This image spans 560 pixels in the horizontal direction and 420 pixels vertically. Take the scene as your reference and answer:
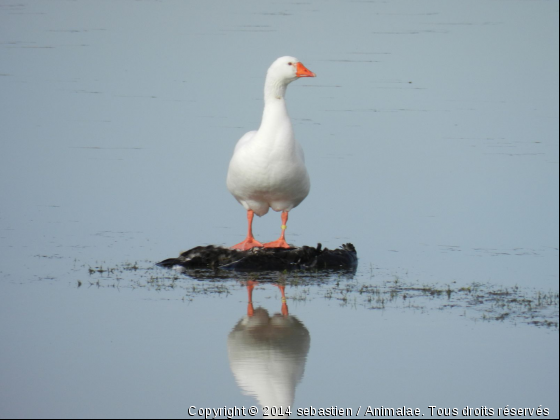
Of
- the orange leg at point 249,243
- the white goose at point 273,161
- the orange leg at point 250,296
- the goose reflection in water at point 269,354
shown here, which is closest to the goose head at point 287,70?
the white goose at point 273,161

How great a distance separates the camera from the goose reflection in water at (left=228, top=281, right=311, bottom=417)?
804 centimetres

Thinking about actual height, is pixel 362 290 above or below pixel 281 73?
below

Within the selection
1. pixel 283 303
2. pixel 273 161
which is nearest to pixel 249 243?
pixel 273 161

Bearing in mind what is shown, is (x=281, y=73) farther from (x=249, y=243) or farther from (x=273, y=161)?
(x=249, y=243)

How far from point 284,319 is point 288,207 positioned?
3.86 metres

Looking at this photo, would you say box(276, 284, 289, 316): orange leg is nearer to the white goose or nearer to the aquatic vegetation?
the aquatic vegetation

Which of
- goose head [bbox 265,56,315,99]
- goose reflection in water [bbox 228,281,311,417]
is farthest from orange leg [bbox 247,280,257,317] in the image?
goose head [bbox 265,56,315,99]

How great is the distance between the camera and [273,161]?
42.1 ft

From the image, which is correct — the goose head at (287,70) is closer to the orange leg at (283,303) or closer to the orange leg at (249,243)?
the orange leg at (249,243)

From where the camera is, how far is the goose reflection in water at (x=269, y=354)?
8039 mm

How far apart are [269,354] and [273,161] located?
4456mm

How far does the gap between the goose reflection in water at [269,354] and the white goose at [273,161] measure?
2931 millimetres

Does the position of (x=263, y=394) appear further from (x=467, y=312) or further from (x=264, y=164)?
(x=264, y=164)

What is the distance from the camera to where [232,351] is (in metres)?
8.91
